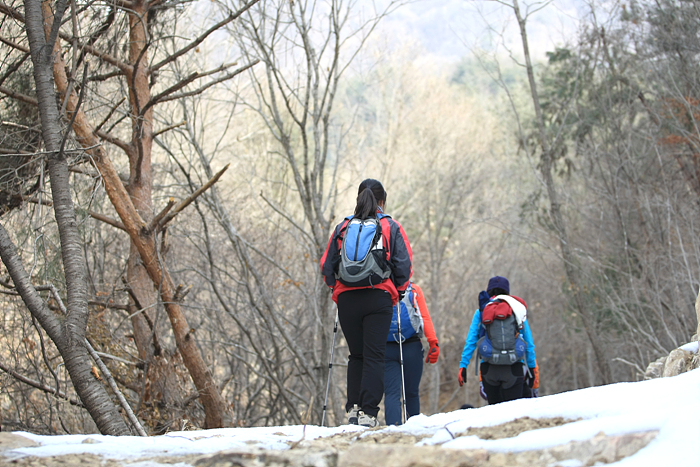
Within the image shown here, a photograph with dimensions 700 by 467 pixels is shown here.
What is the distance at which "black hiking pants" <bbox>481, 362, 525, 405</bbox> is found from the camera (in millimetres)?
4676

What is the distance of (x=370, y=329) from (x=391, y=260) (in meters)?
0.44

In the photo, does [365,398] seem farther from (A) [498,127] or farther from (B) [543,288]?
(A) [498,127]

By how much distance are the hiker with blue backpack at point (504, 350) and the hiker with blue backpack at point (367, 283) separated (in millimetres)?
1294

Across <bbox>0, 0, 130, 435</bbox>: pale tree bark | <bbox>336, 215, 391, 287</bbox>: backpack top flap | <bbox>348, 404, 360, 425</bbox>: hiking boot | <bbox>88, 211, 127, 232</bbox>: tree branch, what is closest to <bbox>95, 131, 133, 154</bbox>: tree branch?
<bbox>88, 211, 127, 232</bbox>: tree branch

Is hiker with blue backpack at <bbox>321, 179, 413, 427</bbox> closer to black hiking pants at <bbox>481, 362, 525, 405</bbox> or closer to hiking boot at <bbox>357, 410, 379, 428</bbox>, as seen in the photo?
hiking boot at <bbox>357, 410, 379, 428</bbox>

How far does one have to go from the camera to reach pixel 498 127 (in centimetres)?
2791

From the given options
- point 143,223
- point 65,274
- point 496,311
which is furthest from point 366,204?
point 143,223

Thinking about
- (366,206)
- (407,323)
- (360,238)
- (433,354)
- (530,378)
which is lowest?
(530,378)

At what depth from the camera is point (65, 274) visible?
3.07m

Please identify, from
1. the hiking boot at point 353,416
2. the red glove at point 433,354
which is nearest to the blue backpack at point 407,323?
the red glove at point 433,354

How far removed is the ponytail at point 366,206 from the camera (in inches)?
146

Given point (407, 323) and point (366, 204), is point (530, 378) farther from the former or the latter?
point (366, 204)

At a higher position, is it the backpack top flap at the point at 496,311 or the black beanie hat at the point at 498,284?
the black beanie hat at the point at 498,284

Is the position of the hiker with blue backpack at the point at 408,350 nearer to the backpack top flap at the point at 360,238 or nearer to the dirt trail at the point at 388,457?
the backpack top flap at the point at 360,238
